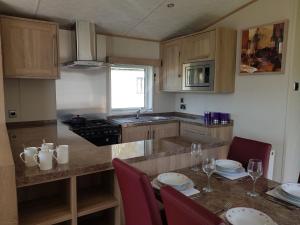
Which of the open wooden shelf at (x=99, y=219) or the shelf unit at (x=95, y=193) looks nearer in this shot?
the shelf unit at (x=95, y=193)

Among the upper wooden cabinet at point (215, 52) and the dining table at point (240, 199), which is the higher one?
the upper wooden cabinet at point (215, 52)

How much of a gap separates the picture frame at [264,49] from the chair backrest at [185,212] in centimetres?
266

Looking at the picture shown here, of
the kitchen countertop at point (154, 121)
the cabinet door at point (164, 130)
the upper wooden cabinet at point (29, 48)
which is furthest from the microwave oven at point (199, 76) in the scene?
the upper wooden cabinet at point (29, 48)

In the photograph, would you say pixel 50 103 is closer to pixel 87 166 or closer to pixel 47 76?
pixel 47 76

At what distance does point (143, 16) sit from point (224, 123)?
1.99 metres

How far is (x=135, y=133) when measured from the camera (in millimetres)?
3650

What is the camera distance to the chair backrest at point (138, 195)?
1.21 metres

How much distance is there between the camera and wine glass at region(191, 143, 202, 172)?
177cm

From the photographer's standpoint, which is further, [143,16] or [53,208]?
[143,16]

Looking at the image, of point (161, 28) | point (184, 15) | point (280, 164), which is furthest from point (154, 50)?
point (280, 164)

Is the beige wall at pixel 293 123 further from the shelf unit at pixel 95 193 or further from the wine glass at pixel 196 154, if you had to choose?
the shelf unit at pixel 95 193

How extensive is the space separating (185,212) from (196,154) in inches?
35.2

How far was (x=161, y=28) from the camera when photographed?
388 centimetres

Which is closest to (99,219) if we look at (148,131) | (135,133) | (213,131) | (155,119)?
(135,133)
